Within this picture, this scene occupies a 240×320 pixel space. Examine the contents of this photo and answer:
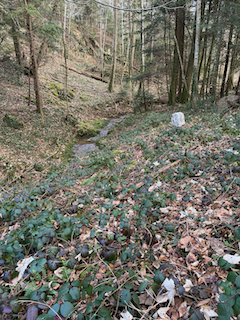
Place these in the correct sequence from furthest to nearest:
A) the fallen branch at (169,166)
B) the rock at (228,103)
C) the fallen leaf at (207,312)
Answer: the rock at (228,103)
the fallen branch at (169,166)
the fallen leaf at (207,312)

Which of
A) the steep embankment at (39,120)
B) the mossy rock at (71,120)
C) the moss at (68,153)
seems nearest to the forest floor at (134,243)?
the steep embankment at (39,120)

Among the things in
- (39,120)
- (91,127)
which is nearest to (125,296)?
(39,120)

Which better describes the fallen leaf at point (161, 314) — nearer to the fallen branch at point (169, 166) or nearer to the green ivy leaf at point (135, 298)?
the green ivy leaf at point (135, 298)

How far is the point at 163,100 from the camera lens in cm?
1625

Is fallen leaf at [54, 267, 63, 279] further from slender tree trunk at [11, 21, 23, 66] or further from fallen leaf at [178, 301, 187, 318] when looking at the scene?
slender tree trunk at [11, 21, 23, 66]

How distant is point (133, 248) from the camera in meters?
2.11

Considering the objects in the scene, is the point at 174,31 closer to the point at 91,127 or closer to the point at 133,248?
the point at 91,127

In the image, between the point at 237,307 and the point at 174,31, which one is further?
the point at 174,31

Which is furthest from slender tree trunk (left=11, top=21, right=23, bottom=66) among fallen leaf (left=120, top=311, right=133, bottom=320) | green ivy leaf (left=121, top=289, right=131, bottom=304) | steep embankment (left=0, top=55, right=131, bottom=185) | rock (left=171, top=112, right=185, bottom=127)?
fallen leaf (left=120, top=311, right=133, bottom=320)

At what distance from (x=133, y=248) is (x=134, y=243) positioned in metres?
0.06

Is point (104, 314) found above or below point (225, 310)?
below

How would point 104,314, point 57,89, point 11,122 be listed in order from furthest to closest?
point 57,89 → point 11,122 → point 104,314

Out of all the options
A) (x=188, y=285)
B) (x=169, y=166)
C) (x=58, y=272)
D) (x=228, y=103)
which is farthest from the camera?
(x=228, y=103)

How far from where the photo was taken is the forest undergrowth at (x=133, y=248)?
4.87ft
